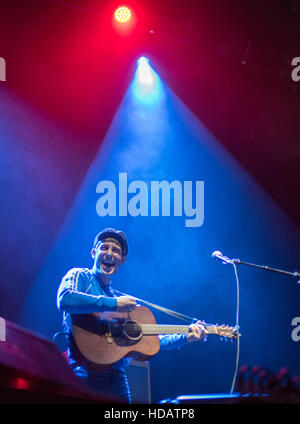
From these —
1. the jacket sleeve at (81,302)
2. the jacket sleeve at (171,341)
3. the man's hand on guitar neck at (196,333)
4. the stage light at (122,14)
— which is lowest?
the jacket sleeve at (171,341)

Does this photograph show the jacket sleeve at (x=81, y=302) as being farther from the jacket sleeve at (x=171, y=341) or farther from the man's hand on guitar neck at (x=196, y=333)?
the man's hand on guitar neck at (x=196, y=333)

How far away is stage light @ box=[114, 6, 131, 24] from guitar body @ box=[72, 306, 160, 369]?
12.2 ft

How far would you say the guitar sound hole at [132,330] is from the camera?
3.38 meters

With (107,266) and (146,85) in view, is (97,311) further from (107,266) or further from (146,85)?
(146,85)

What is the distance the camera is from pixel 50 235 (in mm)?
5020

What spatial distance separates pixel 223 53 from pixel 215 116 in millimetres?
809

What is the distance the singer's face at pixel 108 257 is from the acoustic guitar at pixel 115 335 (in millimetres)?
453

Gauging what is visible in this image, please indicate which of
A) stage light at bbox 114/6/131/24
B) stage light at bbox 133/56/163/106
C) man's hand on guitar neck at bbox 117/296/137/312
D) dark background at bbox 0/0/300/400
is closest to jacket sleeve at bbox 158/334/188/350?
man's hand on guitar neck at bbox 117/296/137/312

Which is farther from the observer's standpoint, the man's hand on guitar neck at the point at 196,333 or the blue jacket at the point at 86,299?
the man's hand on guitar neck at the point at 196,333

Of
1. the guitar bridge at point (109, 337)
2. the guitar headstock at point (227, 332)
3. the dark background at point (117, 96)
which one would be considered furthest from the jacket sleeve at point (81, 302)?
the dark background at point (117, 96)

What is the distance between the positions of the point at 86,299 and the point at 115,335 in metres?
0.41

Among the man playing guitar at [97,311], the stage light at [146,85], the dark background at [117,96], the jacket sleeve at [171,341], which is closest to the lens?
the man playing guitar at [97,311]

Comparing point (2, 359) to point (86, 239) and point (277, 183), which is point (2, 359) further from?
point (277, 183)
